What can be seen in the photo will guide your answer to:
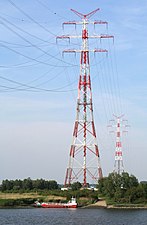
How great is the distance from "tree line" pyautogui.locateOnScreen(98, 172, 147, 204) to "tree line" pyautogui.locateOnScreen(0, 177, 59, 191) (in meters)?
22.1

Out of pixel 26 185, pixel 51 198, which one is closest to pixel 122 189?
pixel 51 198

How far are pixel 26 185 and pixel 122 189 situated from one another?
25248mm

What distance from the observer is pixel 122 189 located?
6675cm

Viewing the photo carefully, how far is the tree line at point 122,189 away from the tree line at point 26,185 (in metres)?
22.1

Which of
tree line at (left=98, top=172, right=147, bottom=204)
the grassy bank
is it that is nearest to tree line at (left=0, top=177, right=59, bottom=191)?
the grassy bank

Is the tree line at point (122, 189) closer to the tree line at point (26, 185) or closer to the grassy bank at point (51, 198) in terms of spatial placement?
the grassy bank at point (51, 198)

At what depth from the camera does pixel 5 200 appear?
68250 millimetres

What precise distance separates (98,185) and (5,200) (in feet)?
40.7

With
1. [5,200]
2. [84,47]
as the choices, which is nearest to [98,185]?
[5,200]

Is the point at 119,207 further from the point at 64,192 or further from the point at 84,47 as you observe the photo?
the point at 84,47

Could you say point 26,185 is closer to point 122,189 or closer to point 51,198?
point 51,198

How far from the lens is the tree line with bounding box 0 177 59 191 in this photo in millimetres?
87375

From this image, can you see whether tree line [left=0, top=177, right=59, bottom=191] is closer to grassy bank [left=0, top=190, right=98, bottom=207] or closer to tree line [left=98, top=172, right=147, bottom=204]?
grassy bank [left=0, top=190, right=98, bottom=207]

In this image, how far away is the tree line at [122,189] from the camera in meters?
64.9
